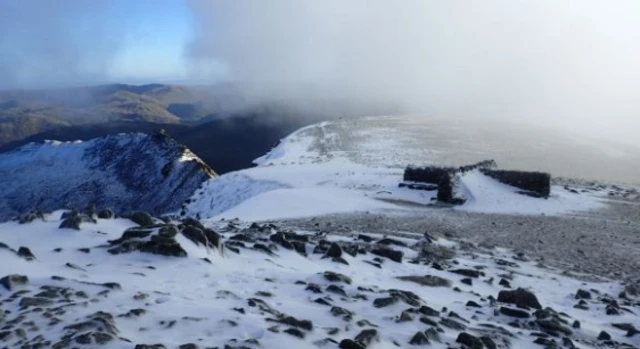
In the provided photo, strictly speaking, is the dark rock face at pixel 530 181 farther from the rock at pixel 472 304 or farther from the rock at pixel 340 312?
the rock at pixel 340 312

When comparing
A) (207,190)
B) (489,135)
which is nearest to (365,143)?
(489,135)

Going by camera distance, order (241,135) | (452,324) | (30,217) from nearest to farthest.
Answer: (452,324)
(30,217)
(241,135)

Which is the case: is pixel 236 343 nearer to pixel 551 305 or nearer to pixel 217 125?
pixel 551 305

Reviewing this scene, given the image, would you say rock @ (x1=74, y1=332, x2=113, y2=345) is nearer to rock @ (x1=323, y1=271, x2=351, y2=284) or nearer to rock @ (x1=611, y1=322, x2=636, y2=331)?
rock @ (x1=323, y1=271, x2=351, y2=284)

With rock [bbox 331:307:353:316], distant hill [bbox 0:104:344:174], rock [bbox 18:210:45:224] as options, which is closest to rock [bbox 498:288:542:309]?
rock [bbox 331:307:353:316]

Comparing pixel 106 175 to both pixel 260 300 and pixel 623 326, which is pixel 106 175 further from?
pixel 623 326

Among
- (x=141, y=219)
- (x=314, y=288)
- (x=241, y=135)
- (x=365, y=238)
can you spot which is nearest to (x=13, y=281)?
(x=314, y=288)

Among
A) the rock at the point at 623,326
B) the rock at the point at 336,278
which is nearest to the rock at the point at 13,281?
the rock at the point at 336,278
